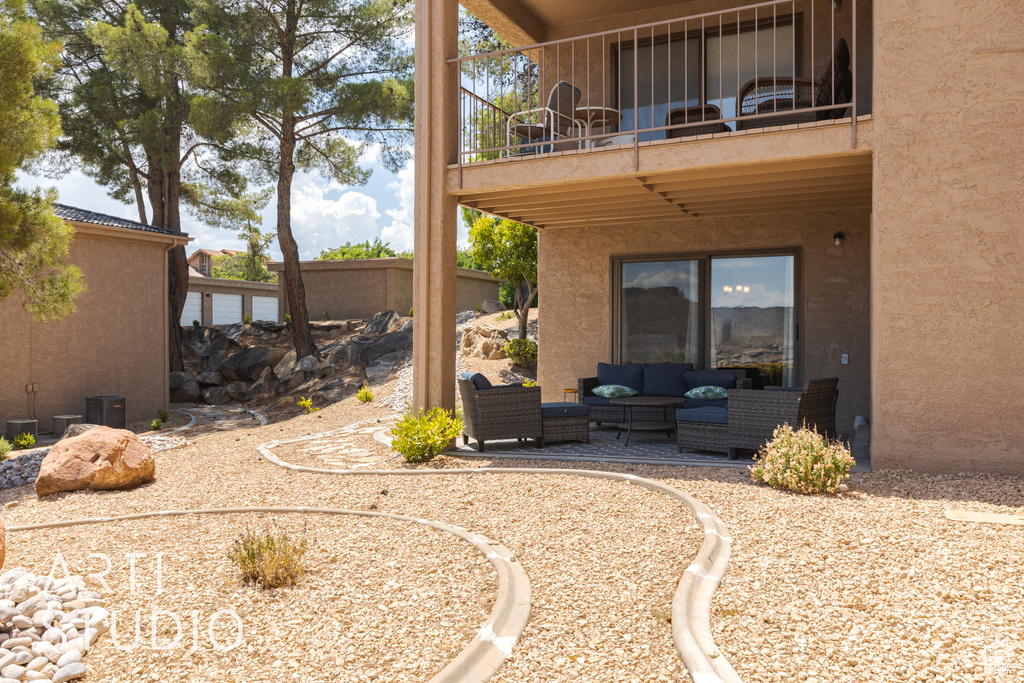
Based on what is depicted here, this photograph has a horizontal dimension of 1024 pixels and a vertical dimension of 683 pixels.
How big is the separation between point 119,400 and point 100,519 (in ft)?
23.5

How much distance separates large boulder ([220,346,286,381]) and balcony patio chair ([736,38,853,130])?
12.0m

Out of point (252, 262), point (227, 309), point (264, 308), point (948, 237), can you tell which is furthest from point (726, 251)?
point (252, 262)

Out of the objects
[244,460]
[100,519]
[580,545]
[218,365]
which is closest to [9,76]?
[244,460]

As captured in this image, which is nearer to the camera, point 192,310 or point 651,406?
point 651,406

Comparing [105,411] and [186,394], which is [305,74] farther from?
[105,411]

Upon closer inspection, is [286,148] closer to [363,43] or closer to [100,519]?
[363,43]

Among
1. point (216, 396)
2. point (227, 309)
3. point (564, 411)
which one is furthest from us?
point (227, 309)

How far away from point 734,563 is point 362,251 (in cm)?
3916

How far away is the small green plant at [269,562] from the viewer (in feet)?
11.7

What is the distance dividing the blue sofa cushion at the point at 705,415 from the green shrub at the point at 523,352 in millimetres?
6433

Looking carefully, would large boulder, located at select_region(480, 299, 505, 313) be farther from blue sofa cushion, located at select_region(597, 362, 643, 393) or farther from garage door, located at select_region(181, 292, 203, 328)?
A: blue sofa cushion, located at select_region(597, 362, 643, 393)

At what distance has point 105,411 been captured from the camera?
11.3 meters

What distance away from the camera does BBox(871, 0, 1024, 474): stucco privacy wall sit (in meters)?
5.53

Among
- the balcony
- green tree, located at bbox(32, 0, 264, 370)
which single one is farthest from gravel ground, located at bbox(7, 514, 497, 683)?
green tree, located at bbox(32, 0, 264, 370)
